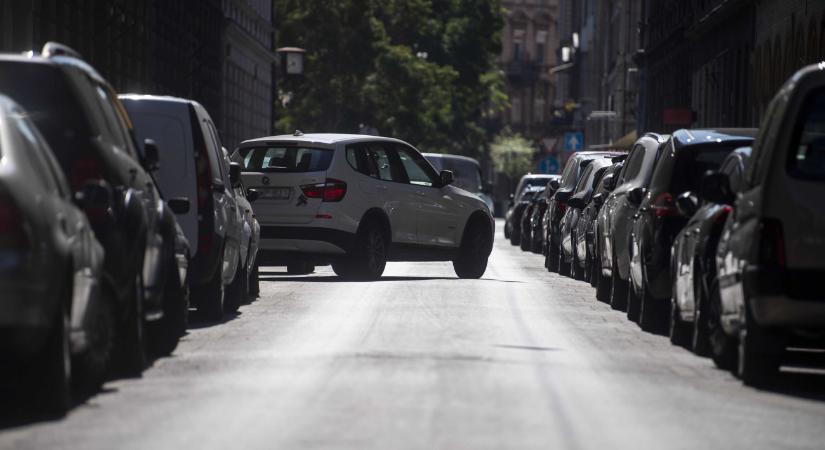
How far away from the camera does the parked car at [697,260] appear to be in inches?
514

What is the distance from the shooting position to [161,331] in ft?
42.2

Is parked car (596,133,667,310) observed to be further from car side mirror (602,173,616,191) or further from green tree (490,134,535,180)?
green tree (490,134,535,180)

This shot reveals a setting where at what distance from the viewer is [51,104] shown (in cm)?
1105

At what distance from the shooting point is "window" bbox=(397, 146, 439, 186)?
2439 cm

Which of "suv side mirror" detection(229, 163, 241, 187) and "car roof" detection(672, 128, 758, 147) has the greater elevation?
"car roof" detection(672, 128, 758, 147)

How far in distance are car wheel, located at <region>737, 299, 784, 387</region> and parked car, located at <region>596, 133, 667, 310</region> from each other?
5.29 meters

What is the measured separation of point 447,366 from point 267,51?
63.1 metres

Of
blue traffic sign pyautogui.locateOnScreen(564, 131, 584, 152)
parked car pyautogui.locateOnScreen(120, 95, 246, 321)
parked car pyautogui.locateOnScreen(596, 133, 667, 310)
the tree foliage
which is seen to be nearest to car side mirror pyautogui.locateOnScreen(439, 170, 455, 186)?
parked car pyautogui.locateOnScreen(596, 133, 667, 310)

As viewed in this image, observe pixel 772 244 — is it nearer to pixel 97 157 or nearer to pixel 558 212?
pixel 97 157

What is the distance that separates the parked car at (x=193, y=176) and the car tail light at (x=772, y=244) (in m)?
5.72

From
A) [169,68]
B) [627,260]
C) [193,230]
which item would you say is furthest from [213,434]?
[169,68]

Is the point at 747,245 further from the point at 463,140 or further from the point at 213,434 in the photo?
the point at 463,140

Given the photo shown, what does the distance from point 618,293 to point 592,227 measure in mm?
3937

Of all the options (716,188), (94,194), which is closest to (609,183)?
Answer: (716,188)
